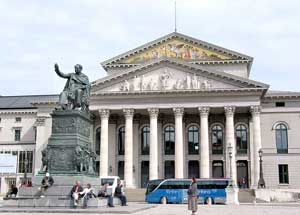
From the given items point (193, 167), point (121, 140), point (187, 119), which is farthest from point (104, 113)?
point (193, 167)

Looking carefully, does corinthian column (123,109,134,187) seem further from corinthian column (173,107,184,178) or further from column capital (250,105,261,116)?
column capital (250,105,261,116)

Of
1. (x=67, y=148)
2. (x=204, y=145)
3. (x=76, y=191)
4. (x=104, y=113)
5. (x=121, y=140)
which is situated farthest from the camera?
(x=121, y=140)

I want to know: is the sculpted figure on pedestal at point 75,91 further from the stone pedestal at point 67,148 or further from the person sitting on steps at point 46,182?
the person sitting on steps at point 46,182

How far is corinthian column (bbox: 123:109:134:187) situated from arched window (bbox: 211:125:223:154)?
39.2 ft

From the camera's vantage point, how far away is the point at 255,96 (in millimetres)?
60344

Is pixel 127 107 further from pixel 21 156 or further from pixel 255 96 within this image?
pixel 21 156

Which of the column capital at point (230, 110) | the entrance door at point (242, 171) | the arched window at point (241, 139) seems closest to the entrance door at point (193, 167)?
the entrance door at point (242, 171)

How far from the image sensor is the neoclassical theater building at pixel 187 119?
60.6m

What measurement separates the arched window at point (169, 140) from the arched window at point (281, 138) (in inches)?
565

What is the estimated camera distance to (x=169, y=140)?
220 feet

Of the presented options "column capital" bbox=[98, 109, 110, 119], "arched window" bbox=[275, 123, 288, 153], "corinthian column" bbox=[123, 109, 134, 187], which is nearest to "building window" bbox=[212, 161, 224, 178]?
"arched window" bbox=[275, 123, 288, 153]

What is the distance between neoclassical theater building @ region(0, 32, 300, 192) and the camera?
60625 mm

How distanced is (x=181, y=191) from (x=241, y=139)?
22189 millimetres

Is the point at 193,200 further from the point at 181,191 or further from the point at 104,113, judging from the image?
the point at 104,113
